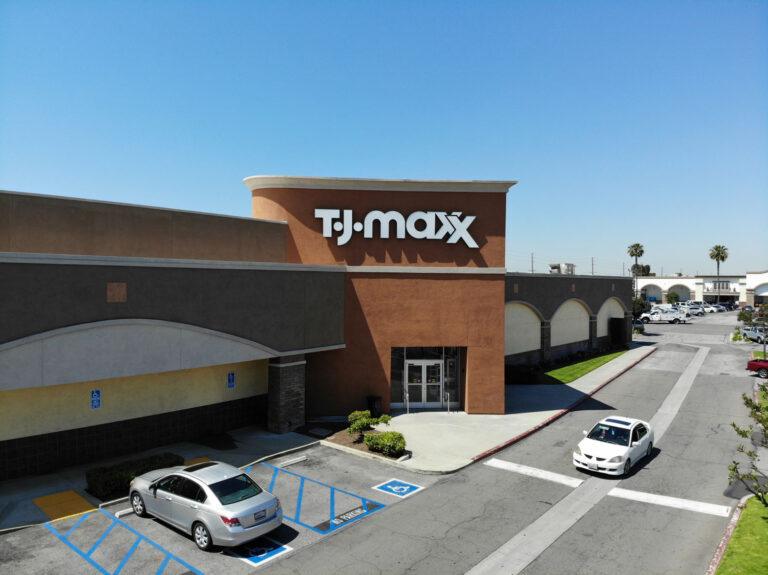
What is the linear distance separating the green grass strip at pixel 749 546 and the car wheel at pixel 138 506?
1470cm

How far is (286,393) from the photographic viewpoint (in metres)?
22.7

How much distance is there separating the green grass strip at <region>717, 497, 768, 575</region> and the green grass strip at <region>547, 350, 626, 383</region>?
2068 centimetres

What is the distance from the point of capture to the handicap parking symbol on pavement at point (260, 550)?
12.4 meters

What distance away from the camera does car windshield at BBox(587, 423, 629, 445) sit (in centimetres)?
1858

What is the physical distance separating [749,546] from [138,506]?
16149 mm

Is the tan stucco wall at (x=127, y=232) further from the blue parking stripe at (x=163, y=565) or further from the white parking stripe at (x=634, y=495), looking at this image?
the white parking stripe at (x=634, y=495)

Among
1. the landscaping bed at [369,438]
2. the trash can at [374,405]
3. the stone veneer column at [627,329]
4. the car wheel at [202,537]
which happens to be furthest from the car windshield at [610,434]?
the stone veneer column at [627,329]

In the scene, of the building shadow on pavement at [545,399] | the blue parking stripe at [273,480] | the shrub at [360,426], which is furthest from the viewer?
the building shadow on pavement at [545,399]

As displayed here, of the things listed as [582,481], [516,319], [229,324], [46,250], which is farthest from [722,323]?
[46,250]

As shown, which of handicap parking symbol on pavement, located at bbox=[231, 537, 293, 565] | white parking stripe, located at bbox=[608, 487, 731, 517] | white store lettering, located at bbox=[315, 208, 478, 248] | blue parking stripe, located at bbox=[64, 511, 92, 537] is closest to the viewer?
handicap parking symbol on pavement, located at bbox=[231, 537, 293, 565]

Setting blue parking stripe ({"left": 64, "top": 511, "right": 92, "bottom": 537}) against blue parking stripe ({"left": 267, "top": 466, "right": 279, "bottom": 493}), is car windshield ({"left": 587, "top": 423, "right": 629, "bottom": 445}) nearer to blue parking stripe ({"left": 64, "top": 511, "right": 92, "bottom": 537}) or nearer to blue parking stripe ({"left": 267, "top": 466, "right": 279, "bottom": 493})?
blue parking stripe ({"left": 267, "top": 466, "right": 279, "bottom": 493})

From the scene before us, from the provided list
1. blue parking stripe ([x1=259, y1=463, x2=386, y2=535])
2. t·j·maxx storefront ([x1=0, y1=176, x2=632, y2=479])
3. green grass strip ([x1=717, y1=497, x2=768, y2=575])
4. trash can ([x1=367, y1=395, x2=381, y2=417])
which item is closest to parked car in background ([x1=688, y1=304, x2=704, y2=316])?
t·j·maxx storefront ([x1=0, y1=176, x2=632, y2=479])

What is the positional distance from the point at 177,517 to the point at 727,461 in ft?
64.7

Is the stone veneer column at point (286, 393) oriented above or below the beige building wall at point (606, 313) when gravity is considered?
below
